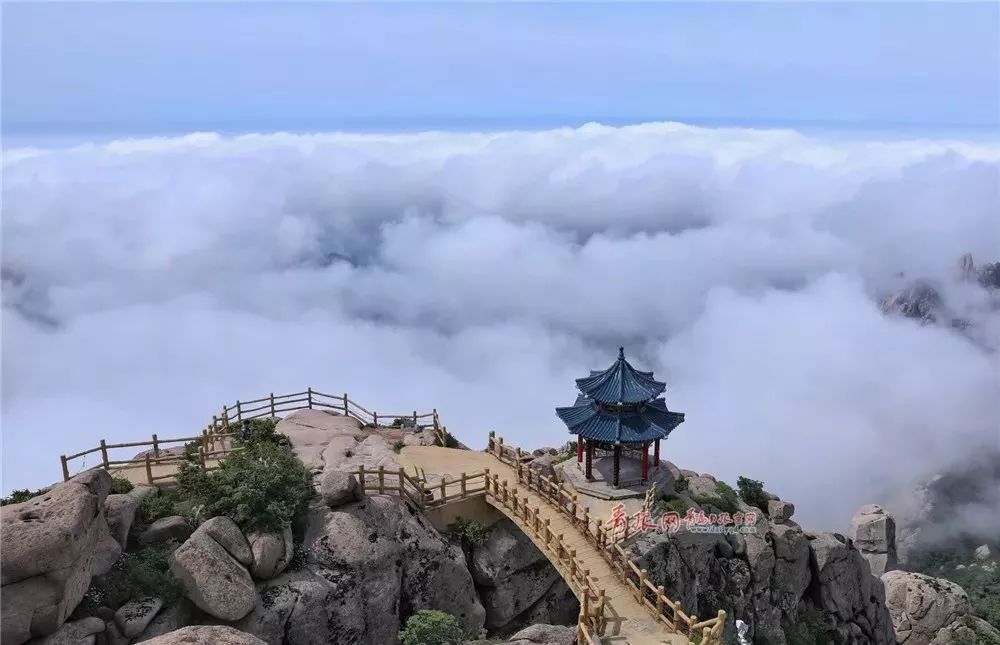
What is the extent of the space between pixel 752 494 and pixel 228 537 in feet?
93.0

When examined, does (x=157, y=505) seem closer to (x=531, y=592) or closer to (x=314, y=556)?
(x=314, y=556)

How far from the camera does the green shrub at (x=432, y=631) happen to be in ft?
75.3

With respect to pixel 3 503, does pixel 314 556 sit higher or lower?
lower

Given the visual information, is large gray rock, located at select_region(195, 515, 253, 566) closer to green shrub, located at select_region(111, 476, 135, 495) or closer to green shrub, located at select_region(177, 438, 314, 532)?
green shrub, located at select_region(177, 438, 314, 532)

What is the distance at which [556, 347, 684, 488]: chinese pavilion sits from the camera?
30.4 metres

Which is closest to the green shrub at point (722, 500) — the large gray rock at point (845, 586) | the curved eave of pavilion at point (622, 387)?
the large gray rock at point (845, 586)

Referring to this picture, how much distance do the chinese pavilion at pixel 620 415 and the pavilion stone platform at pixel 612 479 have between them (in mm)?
338

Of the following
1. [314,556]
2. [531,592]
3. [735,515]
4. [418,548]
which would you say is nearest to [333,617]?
[314,556]

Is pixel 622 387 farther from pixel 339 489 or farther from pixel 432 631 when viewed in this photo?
pixel 432 631

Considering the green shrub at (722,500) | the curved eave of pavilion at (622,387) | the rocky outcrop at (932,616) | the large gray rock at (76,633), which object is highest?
the curved eave of pavilion at (622,387)

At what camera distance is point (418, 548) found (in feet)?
90.6

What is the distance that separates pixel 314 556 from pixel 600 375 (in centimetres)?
1588

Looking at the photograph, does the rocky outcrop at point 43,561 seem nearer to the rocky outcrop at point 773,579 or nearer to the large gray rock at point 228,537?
the large gray rock at point 228,537

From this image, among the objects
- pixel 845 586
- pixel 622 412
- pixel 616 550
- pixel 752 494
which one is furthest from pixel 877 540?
pixel 616 550
